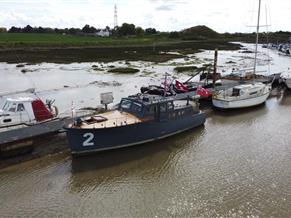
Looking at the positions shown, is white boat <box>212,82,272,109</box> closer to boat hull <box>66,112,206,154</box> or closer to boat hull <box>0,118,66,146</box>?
boat hull <box>66,112,206,154</box>

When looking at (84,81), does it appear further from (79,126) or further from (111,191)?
(111,191)

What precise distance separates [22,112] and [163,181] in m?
11.0

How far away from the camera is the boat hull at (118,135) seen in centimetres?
2047

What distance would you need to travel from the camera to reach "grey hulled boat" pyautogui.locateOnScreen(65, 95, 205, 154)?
2064 centimetres

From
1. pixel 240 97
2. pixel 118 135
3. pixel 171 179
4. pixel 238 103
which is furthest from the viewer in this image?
pixel 240 97

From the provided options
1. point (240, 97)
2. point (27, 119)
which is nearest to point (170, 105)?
point (27, 119)

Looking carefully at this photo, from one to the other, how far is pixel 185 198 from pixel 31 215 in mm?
7355

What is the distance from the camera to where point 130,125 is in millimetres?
21594

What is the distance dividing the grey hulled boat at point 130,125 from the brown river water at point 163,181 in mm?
688

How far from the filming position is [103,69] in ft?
198

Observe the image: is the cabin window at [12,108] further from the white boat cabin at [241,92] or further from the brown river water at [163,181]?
the white boat cabin at [241,92]

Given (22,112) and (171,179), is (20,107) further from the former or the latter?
(171,179)

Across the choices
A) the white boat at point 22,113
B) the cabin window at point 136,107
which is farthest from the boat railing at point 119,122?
the white boat at point 22,113

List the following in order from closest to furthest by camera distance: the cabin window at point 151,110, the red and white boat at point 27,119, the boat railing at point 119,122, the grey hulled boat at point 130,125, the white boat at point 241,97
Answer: the grey hulled boat at point 130,125 → the boat railing at point 119,122 → the red and white boat at point 27,119 → the cabin window at point 151,110 → the white boat at point 241,97
